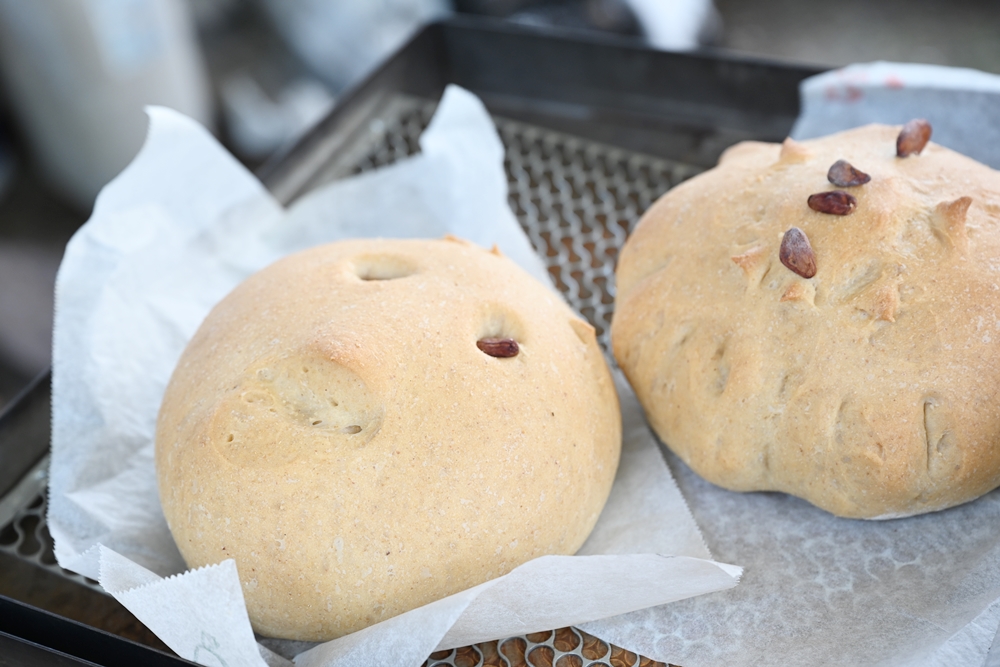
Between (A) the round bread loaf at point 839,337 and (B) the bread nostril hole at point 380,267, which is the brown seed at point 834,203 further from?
(B) the bread nostril hole at point 380,267

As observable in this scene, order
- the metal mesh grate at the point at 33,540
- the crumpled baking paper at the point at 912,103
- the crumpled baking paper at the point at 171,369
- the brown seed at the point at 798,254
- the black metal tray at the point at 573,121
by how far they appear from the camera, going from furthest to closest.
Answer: the black metal tray at the point at 573,121
the crumpled baking paper at the point at 912,103
the metal mesh grate at the point at 33,540
the brown seed at the point at 798,254
the crumpled baking paper at the point at 171,369

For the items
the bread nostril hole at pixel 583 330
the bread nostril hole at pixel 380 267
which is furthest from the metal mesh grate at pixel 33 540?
the bread nostril hole at pixel 583 330

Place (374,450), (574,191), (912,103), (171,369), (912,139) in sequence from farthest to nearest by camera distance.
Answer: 1. (574,191)
2. (912,103)
3. (171,369)
4. (912,139)
5. (374,450)

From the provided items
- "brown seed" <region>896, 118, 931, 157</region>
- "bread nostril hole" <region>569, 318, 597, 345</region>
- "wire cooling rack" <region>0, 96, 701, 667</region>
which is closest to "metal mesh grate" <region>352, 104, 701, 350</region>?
"wire cooling rack" <region>0, 96, 701, 667</region>

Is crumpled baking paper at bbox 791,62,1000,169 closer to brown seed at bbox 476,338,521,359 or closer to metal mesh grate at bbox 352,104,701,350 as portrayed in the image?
metal mesh grate at bbox 352,104,701,350

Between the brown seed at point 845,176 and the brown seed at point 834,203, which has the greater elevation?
the brown seed at point 845,176

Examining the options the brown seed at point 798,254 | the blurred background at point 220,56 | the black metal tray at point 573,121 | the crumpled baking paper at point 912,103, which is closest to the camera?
the brown seed at point 798,254

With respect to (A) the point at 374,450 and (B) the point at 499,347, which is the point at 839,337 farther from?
(A) the point at 374,450

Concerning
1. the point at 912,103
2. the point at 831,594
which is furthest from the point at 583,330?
the point at 912,103
